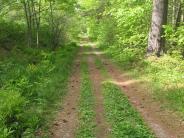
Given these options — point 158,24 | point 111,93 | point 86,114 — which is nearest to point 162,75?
point 111,93

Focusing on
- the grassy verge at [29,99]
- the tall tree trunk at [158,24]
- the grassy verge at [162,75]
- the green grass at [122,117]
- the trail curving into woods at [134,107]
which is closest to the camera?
the grassy verge at [29,99]

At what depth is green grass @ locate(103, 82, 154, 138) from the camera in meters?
8.80

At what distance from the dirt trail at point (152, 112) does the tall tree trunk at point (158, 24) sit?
168 inches

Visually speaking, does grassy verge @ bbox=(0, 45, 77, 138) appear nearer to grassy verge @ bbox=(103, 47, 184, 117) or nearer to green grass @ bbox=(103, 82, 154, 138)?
green grass @ bbox=(103, 82, 154, 138)

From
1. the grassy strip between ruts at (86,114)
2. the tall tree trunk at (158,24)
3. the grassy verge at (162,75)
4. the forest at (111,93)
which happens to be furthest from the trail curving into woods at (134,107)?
the tall tree trunk at (158,24)

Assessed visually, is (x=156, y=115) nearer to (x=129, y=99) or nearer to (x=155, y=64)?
(x=129, y=99)

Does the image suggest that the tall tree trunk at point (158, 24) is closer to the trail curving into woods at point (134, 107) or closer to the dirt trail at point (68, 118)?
the trail curving into woods at point (134, 107)

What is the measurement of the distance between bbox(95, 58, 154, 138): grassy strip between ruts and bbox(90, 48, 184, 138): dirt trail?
28 centimetres

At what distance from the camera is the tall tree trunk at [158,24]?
2006cm

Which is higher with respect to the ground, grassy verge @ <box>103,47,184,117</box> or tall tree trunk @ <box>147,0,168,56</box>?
tall tree trunk @ <box>147,0,168,56</box>

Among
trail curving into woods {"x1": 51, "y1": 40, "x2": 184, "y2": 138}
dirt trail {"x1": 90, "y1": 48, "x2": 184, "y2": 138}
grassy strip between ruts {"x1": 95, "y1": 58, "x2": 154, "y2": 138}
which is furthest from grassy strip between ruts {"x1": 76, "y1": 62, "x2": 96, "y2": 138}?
dirt trail {"x1": 90, "y1": 48, "x2": 184, "y2": 138}

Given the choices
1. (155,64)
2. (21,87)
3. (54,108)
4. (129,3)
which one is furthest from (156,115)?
(129,3)

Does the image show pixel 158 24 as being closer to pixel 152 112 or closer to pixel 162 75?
pixel 162 75

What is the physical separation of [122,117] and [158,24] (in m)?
11.0
